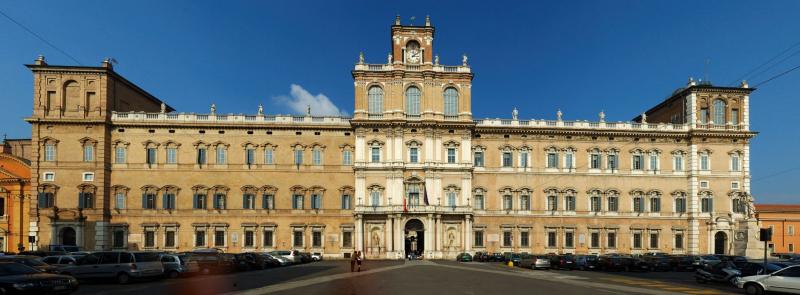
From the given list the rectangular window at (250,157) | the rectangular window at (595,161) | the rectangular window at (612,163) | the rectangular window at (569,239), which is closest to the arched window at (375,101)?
the rectangular window at (250,157)

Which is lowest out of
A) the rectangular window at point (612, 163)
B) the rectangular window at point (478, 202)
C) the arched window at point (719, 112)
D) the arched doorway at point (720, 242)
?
the arched doorway at point (720, 242)

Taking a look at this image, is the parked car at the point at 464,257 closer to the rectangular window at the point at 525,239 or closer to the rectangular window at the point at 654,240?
the rectangular window at the point at 525,239

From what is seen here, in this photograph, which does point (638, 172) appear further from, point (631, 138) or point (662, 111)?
point (662, 111)

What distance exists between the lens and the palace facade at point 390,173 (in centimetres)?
5609

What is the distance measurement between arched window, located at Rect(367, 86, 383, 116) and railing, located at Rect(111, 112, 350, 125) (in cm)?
280

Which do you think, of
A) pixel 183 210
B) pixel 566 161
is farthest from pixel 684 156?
pixel 183 210

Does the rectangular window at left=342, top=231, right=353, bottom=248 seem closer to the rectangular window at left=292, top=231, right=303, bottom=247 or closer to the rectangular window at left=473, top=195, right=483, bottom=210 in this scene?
the rectangular window at left=292, top=231, right=303, bottom=247

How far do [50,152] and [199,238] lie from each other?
1616 cm

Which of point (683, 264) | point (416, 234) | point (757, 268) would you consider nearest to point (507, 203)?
point (416, 234)

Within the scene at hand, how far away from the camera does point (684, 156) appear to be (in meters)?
62.0

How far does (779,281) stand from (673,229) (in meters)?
40.6

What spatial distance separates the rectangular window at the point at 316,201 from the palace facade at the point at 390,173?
33 cm

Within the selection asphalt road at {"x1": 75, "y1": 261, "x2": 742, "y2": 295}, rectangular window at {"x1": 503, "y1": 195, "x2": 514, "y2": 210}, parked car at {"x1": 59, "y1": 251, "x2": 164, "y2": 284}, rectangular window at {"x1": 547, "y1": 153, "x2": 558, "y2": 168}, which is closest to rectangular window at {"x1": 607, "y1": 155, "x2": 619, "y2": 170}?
rectangular window at {"x1": 547, "y1": 153, "x2": 558, "y2": 168}

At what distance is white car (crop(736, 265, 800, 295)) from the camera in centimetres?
2253
